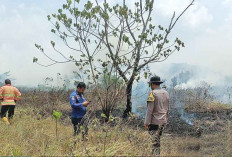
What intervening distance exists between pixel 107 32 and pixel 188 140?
4.43m

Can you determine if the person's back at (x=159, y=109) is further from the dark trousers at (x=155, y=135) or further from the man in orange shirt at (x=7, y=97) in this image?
the man in orange shirt at (x=7, y=97)

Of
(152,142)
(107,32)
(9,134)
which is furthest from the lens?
(107,32)

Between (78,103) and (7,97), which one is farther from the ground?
(78,103)

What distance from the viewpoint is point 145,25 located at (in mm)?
10328

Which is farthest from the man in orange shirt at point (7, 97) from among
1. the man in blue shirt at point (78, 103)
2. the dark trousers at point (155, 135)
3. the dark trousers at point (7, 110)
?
the dark trousers at point (155, 135)

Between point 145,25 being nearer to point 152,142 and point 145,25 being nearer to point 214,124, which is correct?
point 214,124

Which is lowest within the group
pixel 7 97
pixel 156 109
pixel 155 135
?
pixel 155 135

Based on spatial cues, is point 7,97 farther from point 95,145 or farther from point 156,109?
point 156,109

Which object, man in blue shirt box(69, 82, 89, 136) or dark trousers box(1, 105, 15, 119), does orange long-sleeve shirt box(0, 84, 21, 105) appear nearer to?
Answer: dark trousers box(1, 105, 15, 119)

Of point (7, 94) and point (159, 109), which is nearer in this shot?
point (159, 109)

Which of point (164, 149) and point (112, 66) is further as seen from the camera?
point (112, 66)

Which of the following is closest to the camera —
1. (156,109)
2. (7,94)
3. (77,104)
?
(156,109)

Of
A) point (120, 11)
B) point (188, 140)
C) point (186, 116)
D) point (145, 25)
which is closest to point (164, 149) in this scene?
point (188, 140)

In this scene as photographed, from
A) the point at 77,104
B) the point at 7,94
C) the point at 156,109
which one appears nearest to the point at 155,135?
the point at 156,109
